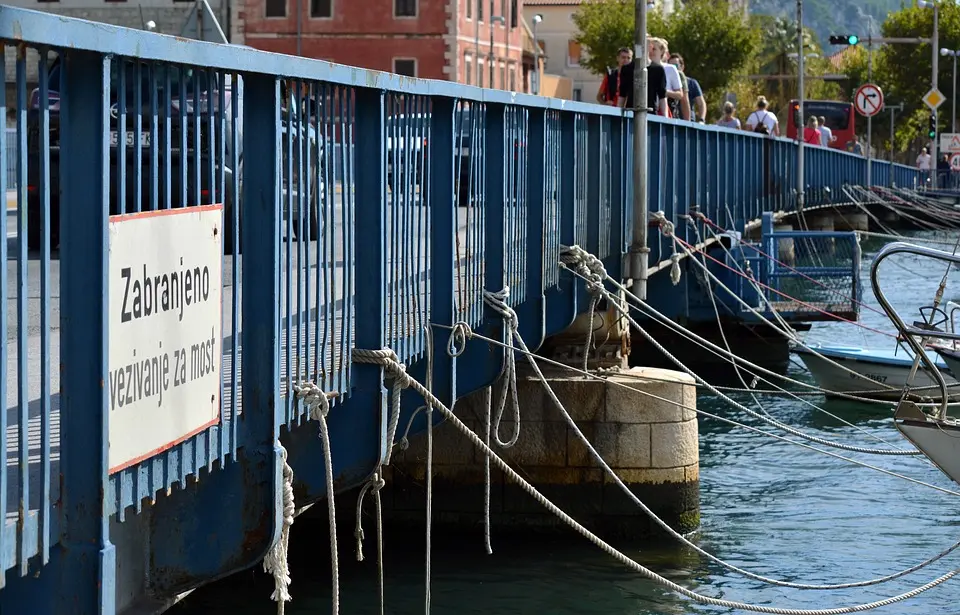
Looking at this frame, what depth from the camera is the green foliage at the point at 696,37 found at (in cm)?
8181

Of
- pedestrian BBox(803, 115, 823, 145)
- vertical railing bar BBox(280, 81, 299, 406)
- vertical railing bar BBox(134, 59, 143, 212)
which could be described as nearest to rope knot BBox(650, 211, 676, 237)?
vertical railing bar BBox(280, 81, 299, 406)

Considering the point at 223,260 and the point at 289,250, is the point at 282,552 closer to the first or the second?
the point at 289,250

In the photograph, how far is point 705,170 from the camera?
23.2 metres

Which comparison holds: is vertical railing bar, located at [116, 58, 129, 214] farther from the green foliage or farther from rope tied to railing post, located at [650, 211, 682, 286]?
the green foliage

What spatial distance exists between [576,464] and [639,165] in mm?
3043

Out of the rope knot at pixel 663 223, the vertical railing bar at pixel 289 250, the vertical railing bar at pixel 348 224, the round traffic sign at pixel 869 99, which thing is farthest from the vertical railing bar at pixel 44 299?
the round traffic sign at pixel 869 99

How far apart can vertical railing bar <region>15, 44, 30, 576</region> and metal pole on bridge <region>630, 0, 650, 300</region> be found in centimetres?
1140

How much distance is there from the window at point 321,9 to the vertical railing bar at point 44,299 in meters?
63.0

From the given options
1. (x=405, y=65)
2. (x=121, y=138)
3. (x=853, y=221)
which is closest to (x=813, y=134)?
(x=853, y=221)

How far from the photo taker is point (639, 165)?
15.1 metres

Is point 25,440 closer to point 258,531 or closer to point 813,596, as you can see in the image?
point 258,531

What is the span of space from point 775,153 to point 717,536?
71.2 feet

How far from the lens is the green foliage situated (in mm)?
81812

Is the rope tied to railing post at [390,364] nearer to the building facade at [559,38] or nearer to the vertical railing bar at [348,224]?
the vertical railing bar at [348,224]
